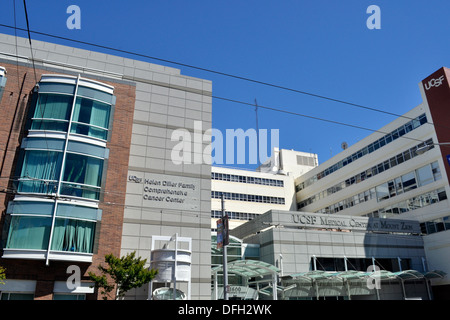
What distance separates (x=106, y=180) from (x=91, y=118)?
4.21m

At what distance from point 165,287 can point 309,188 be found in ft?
138

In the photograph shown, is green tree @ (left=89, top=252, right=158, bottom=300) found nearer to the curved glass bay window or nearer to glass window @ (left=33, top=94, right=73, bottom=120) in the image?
the curved glass bay window

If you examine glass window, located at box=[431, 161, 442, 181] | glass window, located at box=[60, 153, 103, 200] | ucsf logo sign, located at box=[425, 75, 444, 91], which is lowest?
glass window, located at box=[60, 153, 103, 200]

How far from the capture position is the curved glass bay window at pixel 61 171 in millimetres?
19688

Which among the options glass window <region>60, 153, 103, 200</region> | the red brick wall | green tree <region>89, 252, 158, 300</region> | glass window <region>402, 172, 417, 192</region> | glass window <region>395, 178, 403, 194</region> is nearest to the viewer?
green tree <region>89, 252, 158, 300</region>

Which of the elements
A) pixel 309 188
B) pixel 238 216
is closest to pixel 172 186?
pixel 238 216

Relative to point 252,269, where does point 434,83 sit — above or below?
above

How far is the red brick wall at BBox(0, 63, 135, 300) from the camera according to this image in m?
19.5

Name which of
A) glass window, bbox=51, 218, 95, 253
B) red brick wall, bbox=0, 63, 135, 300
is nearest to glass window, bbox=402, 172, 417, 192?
red brick wall, bbox=0, 63, 135, 300

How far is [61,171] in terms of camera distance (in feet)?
68.9

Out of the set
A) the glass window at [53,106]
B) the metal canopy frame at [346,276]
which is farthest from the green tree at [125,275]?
the metal canopy frame at [346,276]

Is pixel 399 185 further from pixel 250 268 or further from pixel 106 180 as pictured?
pixel 106 180

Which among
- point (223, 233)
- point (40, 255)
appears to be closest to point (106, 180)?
point (40, 255)
